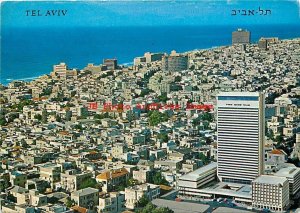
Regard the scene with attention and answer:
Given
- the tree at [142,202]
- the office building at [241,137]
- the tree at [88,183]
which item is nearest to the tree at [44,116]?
the tree at [88,183]

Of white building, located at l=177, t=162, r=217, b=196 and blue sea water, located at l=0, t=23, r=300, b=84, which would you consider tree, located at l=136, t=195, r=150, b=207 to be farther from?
blue sea water, located at l=0, t=23, r=300, b=84

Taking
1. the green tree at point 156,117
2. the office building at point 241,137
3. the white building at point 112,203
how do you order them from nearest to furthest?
the white building at point 112,203 < the office building at point 241,137 < the green tree at point 156,117

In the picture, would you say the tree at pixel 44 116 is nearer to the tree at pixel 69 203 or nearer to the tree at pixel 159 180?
the tree at pixel 159 180

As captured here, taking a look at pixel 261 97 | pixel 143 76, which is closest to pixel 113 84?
pixel 143 76

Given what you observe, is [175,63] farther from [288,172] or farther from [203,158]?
[288,172]

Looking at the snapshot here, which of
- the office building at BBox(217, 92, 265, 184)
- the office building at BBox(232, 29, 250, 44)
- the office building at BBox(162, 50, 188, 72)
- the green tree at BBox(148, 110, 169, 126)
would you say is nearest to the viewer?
the office building at BBox(217, 92, 265, 184)

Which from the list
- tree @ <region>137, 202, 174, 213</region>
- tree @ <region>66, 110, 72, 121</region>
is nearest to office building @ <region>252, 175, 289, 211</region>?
tree @ <region>137, 202, 174, 213</region>
